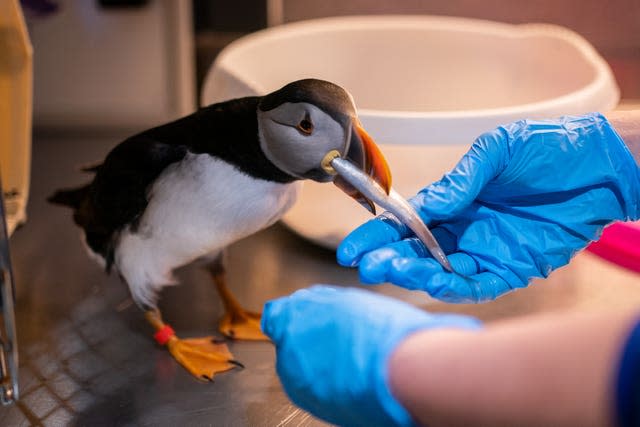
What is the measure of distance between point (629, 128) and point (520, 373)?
0.47 m

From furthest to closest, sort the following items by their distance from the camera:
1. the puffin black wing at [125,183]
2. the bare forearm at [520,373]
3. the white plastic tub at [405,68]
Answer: the white plastic tub at [405,68]
the puffin black wing at [125,183]
the bare forearm at [520,373]

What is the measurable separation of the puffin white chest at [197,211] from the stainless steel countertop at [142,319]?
0.40 feet

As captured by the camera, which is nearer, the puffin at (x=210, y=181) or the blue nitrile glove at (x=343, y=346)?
the blue nitrile glove at (x=343, y=346)

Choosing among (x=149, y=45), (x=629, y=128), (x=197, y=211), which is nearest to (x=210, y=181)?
(x=197, y=211)

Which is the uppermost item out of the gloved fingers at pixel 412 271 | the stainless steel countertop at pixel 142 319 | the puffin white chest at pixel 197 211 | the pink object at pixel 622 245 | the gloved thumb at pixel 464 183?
the gloved thumb at pixel 464 183

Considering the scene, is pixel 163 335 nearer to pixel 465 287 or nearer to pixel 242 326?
pixel 242 326

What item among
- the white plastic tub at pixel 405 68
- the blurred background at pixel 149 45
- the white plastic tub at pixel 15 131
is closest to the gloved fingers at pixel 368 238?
the white plastic tub at pixel 405 68

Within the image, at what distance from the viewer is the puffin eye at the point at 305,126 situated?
28.0 inches

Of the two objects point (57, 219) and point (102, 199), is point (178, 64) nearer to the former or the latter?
point (57, 219)

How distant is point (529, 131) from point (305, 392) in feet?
1.13

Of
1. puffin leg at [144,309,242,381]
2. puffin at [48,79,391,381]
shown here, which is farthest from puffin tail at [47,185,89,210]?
puffin leg at [144,309,242,381]

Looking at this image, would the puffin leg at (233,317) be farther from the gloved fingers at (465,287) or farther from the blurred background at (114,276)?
the gloved fingers at (465,287)

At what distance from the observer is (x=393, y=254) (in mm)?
628

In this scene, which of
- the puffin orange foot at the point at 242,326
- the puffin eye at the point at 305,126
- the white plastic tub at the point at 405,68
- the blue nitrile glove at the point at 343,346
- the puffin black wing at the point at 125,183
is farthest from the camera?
the white plastic tub at the point at 405,68
